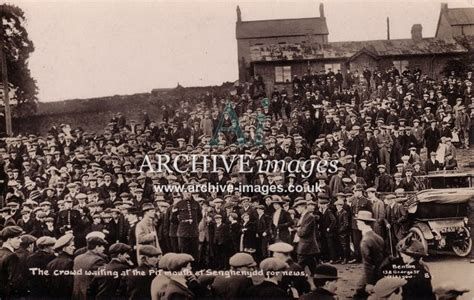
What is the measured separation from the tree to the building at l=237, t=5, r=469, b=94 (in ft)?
8.50

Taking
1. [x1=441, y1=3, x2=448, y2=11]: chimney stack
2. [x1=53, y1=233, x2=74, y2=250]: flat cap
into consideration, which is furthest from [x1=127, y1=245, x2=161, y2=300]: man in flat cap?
[x1=441, y1=3, x2=448, y2=11]: chimney stack

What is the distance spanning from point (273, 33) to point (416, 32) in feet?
5.37

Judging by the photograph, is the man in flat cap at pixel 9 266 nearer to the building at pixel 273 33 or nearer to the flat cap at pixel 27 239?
the flat cap at pixel 27 239

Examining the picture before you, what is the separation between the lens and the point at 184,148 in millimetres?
5445

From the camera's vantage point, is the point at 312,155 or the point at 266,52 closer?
the point at 312,155

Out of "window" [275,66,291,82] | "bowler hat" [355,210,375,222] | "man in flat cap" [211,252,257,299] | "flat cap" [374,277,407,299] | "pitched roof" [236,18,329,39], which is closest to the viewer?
"man in flat cap" [211,252,257,299]

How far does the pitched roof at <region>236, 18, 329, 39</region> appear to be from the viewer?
5.32 meters

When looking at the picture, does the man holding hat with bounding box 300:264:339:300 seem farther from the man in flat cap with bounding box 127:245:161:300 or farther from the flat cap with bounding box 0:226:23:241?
the flat cap with bounding box 0:226:23:241

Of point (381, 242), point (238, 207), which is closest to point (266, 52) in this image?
point (238, 207)

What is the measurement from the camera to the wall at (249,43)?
17.9 ft

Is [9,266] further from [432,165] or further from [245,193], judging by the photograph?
[432,165]

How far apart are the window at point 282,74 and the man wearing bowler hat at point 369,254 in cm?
180

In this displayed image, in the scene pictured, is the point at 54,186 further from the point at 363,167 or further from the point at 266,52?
the point at 363,167

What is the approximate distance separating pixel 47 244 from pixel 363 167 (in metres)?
3.64
